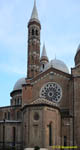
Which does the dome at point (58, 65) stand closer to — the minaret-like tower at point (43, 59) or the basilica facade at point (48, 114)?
the basilica facade at point (48, 114)

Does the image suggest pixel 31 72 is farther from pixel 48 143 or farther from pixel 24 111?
pixel 48 143

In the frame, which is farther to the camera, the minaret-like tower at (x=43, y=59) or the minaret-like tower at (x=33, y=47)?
the minaret-like tower at (x=43, y=59)

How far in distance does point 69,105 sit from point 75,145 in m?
6.38

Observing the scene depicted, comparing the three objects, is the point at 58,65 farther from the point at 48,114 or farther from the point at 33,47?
the point at 48,114

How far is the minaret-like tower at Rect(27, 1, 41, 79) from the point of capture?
52.5m

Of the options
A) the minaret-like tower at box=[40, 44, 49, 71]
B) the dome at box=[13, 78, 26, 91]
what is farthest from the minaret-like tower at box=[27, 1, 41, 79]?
the minaret-like tower at box=[40, 44, 49, 71]

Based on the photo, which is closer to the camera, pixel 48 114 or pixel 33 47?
pixel 48 114

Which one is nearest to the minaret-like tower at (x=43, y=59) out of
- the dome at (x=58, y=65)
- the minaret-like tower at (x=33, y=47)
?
the dome at (x=58, y=65)

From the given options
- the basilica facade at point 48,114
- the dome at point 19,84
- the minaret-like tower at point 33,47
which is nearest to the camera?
the basilica facade at point 48,114

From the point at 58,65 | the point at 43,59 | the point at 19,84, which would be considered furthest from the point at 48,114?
the point at 43,59

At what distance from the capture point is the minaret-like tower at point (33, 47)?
5250 cm

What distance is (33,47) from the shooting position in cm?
5353

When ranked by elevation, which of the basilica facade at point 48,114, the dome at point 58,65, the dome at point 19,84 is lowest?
Answer: the basilica facade at point 48,114

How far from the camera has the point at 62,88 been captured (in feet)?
146
